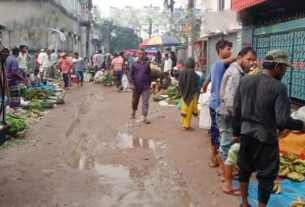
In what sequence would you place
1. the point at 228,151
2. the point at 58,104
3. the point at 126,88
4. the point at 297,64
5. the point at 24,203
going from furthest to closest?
1. the point at 126,88
2. the point at 58,104
3. the point at 297,64
4. the point at 228,151
5. the point at 24,203

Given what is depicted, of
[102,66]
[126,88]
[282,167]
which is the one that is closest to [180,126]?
[282,167]

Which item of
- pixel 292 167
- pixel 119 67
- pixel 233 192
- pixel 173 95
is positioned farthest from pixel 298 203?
pixel 119 67

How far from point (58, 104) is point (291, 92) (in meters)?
7.31

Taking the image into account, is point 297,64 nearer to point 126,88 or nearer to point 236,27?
point 236,27

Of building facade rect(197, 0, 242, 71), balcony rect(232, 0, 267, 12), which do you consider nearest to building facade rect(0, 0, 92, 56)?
building facade rect(197, 0, 242, 71)

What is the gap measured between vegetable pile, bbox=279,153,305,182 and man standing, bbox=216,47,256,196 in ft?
3.09

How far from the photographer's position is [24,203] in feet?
15.8

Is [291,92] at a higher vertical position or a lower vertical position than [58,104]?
higher

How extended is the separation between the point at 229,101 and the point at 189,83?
12.7 ft

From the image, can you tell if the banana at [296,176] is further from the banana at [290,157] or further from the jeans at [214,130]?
the jeans at [214,130]

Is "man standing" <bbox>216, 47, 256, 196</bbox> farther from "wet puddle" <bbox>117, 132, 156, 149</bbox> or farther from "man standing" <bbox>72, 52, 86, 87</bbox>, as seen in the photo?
"man standing" <bbox>72, 52, 86, 87</bbox>

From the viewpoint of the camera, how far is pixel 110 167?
6348 millimetres

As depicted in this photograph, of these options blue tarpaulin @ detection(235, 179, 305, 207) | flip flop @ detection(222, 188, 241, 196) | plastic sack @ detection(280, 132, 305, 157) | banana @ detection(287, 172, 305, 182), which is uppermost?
plastic sack @ detection(280, 132, 305, 157)

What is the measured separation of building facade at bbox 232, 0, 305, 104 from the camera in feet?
30.6
